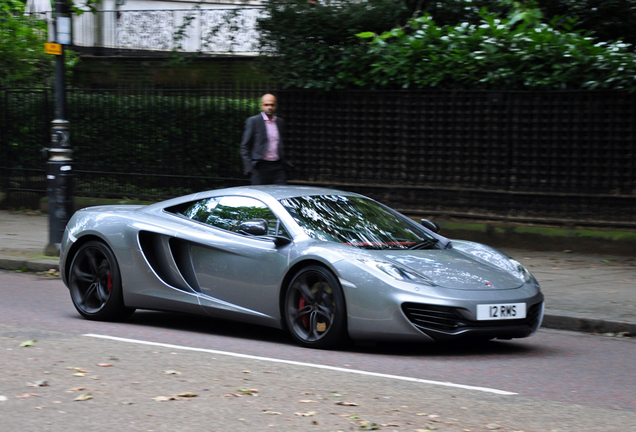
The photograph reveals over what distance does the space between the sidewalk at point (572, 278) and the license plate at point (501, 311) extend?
158 cm

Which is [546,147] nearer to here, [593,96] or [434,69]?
[593,96]

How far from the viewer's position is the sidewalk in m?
7.79

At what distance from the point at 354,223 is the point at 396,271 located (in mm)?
896

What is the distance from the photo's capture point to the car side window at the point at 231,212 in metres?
6.99

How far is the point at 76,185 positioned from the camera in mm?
17078

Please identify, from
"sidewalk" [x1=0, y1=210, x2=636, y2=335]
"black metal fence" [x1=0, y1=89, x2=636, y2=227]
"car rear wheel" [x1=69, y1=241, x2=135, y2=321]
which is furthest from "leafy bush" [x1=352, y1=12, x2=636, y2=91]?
"car rear wheel" [x1=69, y1=241, x2=135, y2=321]

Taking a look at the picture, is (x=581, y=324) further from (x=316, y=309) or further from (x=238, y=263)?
(x=238, y=263)

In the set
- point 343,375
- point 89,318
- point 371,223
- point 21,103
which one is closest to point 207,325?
point 89,318

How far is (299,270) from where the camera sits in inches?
261

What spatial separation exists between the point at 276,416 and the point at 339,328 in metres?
1.75

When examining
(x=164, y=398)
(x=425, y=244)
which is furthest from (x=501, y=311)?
(x=164, y=398)

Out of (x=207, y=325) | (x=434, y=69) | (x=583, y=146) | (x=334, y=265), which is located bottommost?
(x=207, y=325)

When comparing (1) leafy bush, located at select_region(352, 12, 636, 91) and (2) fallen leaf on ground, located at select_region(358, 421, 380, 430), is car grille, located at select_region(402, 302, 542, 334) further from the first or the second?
(1) leafy bush, located at select_region(352, 12, 636, 91)

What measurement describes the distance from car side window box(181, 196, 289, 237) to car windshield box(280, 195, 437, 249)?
170mm
